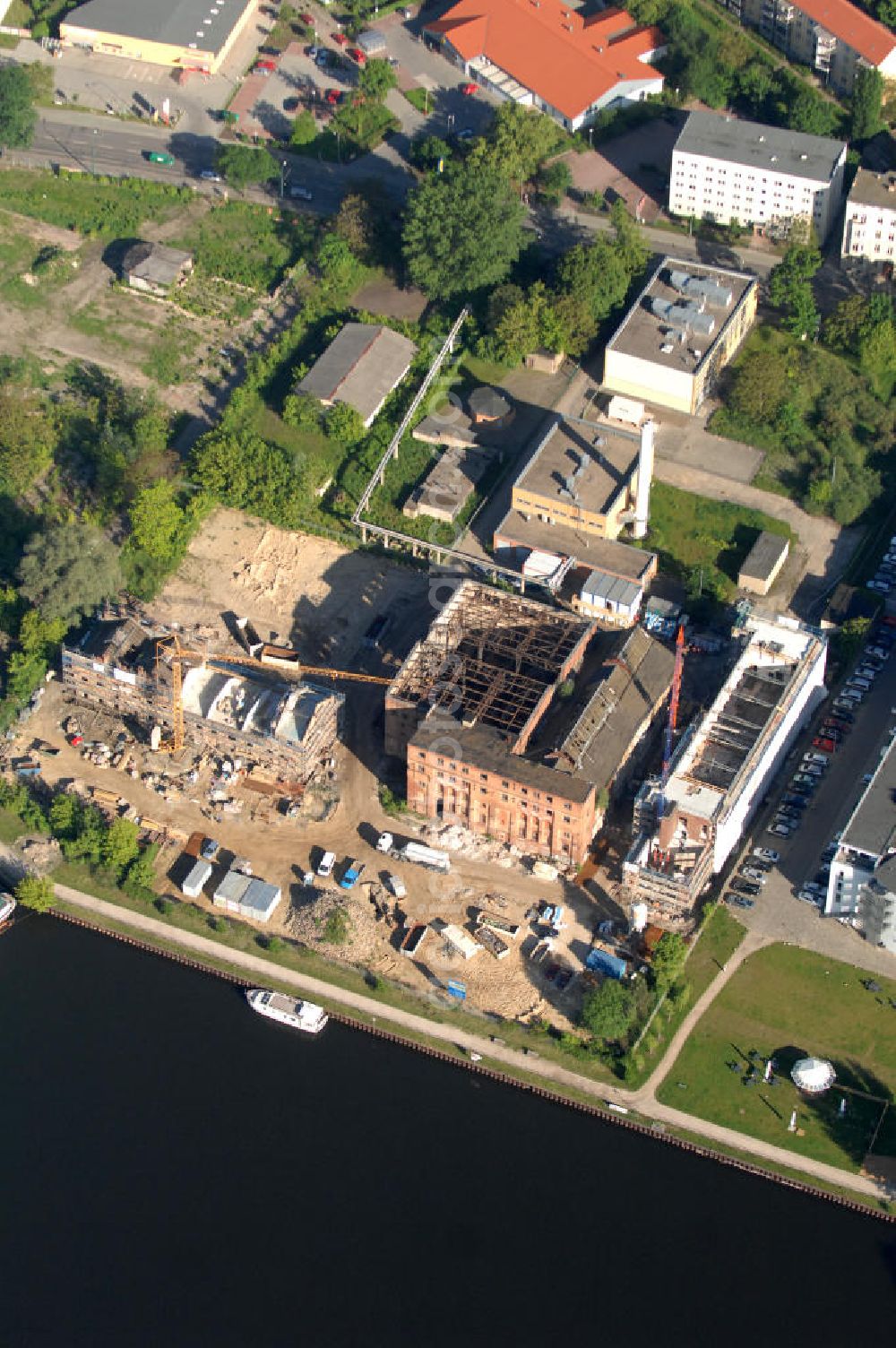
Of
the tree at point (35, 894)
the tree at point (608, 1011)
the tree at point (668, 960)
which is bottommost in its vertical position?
the tree at point (35, 894)

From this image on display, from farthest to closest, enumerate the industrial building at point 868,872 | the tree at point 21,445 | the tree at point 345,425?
the tree at point 345,425, the tree at point 21,445, the industrial building at point 868,872

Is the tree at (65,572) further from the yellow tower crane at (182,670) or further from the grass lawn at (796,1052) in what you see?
the grass lawn at (796,1052)

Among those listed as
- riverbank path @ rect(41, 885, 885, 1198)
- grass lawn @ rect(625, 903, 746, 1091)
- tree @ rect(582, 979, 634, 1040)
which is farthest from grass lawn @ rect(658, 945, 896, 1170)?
tree @ rect(582, 979, 634, 1040)

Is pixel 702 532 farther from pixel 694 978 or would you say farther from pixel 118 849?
pixel 118 849

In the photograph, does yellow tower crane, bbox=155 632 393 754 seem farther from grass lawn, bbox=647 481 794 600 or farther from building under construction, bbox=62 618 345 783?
grass lawn, bbox=647 481 794 600

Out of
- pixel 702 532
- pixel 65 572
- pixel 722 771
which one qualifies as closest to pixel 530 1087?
pixel 722 771

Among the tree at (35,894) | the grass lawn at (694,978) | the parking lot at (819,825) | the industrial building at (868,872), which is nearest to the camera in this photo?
the grass lawn at (694,978)

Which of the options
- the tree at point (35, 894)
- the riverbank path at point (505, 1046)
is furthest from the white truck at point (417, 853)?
the tree at point (35, 894)
